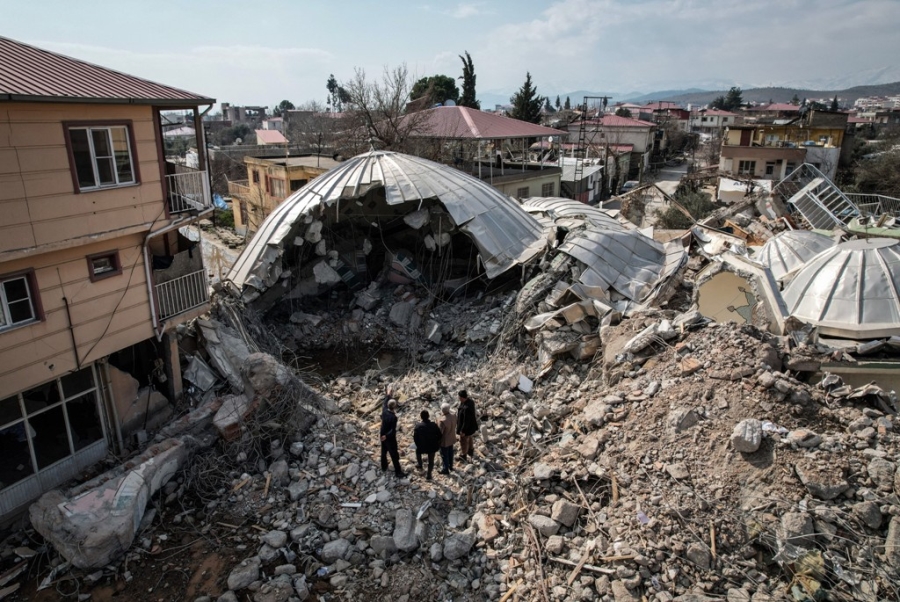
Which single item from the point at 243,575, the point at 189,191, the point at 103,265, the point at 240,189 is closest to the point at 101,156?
the point at 103,265

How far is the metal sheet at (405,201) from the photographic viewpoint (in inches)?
649

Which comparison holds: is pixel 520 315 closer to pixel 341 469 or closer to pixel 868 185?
pixel 341 469

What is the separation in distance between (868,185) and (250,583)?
163ft

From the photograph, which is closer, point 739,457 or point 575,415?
point 739,457

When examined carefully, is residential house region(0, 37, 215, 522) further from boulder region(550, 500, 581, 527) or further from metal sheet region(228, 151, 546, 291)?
boulder region(550, 500, 581, 527)

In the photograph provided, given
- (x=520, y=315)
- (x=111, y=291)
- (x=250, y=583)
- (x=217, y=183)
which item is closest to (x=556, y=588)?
(x=250, y=583)

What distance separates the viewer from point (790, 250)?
19.7 meters

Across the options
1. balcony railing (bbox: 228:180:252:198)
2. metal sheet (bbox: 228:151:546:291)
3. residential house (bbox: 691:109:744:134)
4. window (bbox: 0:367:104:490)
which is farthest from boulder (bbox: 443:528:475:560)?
residential house (bbox: 691:109:744:134)

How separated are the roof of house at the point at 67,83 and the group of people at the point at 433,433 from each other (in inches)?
271

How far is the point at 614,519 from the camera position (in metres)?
8.05

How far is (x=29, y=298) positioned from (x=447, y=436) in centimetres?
725

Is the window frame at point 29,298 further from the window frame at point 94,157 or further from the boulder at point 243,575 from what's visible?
the boulder at point 243,575

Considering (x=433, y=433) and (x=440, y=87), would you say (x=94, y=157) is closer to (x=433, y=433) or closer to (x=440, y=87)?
(x=433, y=433)

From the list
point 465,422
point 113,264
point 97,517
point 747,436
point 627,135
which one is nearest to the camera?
point 747,436
